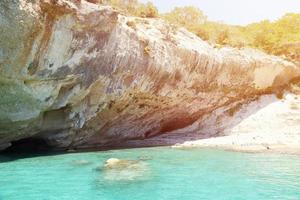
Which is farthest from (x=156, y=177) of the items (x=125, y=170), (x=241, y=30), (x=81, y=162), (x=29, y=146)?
(x=241, y=30)

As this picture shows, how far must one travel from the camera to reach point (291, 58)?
87.4 feet

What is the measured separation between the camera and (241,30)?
29.8 m

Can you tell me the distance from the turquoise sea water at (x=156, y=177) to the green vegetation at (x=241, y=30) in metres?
7.93

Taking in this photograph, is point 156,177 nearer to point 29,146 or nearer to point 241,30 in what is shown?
point 29,146

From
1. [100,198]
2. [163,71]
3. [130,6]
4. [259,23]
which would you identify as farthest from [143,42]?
[259,23]

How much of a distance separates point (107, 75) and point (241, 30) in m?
15.2

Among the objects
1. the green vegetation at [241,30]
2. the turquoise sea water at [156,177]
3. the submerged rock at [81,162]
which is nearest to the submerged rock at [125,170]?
the turquoise sea water at [156,177]

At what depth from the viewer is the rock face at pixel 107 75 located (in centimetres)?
1448

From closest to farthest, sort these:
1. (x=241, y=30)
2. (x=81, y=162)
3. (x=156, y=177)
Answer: (x=156, y=177) → (x=81, y=162) → (x=241, y=30)

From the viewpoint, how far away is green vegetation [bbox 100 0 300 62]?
21.6m

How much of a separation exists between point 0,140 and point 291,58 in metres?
18.1

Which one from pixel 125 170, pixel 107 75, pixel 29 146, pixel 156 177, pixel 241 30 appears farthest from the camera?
pixel 241 30

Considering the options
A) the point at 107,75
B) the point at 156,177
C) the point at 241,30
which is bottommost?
the point at 156,177

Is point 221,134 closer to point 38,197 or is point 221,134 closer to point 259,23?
point 259,23
